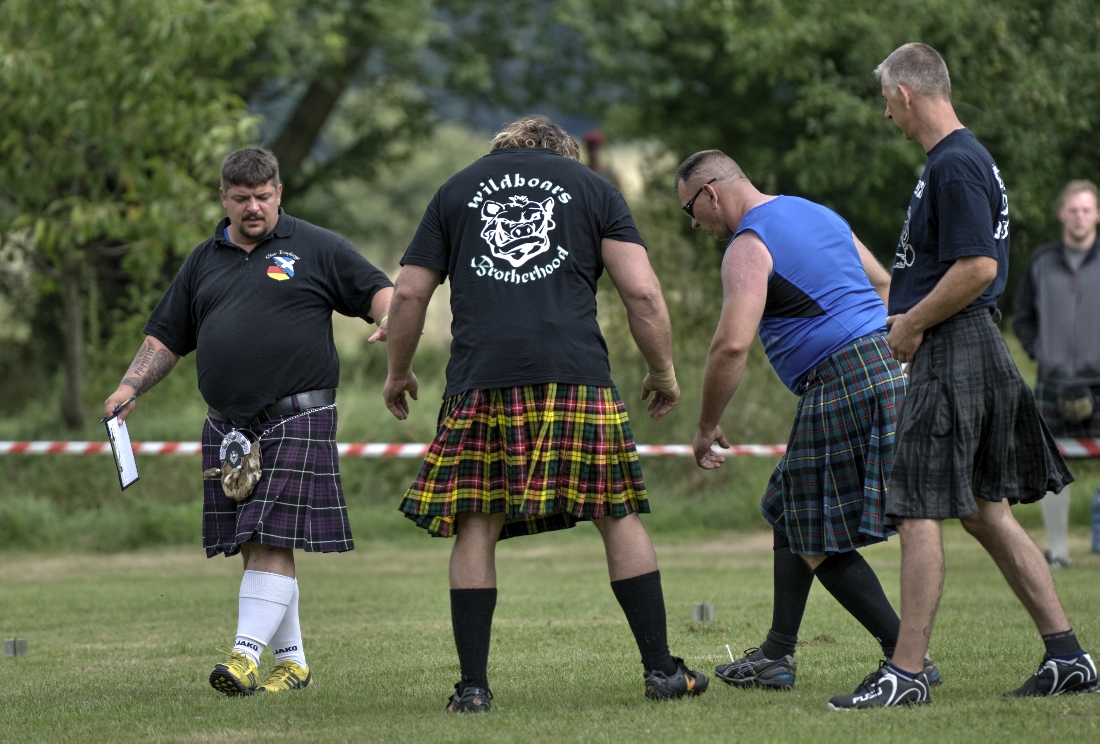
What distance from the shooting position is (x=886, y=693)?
170 inches

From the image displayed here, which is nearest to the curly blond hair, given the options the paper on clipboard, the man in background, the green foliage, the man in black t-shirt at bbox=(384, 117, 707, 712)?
the man in black t-shirt at bbox=(384, 117, 707, 712)

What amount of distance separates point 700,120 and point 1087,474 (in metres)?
12.0

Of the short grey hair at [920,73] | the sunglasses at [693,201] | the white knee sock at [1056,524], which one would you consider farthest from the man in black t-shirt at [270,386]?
the white knee sock at [1056,524]

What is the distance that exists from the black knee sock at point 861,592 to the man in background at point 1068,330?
4.50 metres

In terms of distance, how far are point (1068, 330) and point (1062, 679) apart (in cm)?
512

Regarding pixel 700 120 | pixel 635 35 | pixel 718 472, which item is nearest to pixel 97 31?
pixel 718 472

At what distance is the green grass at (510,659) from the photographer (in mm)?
4230

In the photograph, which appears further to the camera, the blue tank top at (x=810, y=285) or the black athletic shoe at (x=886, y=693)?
the blue tank top at (x=810, y=285)

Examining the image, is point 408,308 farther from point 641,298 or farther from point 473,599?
point 473,599

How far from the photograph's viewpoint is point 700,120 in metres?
23.5

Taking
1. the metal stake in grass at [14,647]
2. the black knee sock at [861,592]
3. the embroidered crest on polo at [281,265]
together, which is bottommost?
the metal stake in grass at [14,647]

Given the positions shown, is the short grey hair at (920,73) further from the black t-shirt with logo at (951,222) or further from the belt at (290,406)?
the belt at (290,406)

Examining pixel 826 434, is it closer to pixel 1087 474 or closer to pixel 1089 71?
pixel 1087 474

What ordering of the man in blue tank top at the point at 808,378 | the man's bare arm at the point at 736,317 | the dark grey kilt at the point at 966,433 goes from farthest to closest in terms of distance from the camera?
A: the man in blue tank top at the point at 808,378 < the man's bare arm at the point at 736,317 < the dark grey kilt at the point at 966,433
